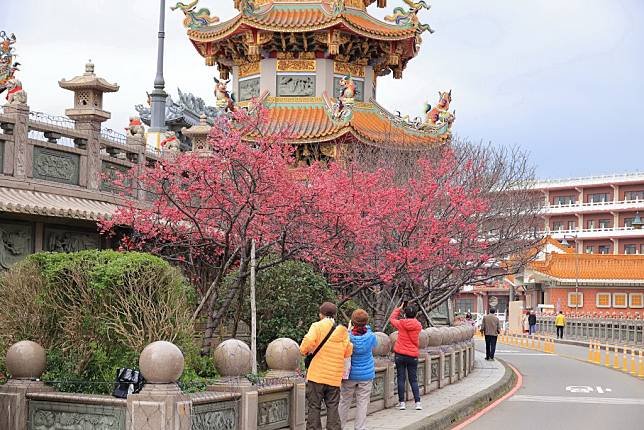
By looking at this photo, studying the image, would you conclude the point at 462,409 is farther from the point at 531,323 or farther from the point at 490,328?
the point at 531,323

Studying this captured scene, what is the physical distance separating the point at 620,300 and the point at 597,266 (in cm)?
289

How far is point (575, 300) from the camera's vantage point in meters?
72.2

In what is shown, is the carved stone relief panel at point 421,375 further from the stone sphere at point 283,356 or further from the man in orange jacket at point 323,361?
the man in orange jacket at point 323,361

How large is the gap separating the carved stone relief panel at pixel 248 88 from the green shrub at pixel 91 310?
27.7 metres

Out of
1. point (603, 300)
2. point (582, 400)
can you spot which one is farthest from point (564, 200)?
point (582, 400)

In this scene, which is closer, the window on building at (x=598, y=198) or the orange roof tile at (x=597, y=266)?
the orange roof tile at (x=597, y=266)

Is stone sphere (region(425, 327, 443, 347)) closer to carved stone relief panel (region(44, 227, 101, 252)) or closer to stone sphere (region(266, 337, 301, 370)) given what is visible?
carved stone relief panel (region(44, 227, 101, 252))

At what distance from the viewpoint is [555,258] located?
7088 centimetres

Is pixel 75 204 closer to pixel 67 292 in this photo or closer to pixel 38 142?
pixel 38 142

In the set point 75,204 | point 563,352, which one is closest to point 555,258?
point 563,352

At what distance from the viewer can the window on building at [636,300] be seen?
7175cm

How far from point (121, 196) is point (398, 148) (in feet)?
46.6

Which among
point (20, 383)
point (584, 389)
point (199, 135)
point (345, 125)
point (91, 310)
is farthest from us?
point (345, 125)

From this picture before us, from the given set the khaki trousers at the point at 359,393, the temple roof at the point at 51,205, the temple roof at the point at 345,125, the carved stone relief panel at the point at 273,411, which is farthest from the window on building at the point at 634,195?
the carved stone relief panel at the point at 273,411
